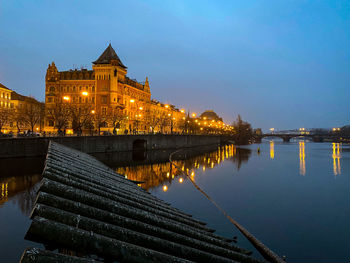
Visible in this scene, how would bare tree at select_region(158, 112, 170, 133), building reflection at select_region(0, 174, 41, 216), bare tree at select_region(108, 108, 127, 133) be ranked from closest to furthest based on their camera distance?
1. building reflection at select_region(0, 174, 41, 216)
2. bare tree at select_region(108, 108, 127, 133)
3. bare tree at select_region(158, 112, 170, 133)

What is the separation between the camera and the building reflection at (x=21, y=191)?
1886cm

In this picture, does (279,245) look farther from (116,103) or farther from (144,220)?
(116,103)

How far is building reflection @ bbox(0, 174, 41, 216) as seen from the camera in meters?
18.9

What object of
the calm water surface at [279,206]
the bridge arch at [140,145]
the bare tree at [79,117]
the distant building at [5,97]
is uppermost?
the distant building at [5,97]

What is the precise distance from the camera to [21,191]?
22.5 meters

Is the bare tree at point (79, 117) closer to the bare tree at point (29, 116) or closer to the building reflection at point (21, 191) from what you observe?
the bare tree at point (29, 116)

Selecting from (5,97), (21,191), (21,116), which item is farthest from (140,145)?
(5,97)

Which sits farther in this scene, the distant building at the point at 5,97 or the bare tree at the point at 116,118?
the distant building at the point at 5,97

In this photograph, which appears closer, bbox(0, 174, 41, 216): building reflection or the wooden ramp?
the wooden ramp

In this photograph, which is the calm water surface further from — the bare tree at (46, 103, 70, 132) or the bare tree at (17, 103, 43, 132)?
the bare tree at (17, 103, 43, 132)

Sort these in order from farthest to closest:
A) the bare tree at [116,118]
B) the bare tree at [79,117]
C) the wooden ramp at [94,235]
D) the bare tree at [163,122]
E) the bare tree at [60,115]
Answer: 1. the bare tree at [163,122]
2. the bare tree at [116,118]
3. the bare tree at [79,117]
4. the bare tree at [60,115]
5. the wooden ramp at [94,235]

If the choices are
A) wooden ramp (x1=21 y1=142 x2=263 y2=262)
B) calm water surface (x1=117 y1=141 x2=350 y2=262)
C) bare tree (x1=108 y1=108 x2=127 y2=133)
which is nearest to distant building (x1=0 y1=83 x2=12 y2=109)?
bare tree (x1=108 y1=108 x2=127 y2=133)

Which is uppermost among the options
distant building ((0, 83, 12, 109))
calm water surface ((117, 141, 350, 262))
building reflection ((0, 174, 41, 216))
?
distant building ((0, 83, 12, 109))

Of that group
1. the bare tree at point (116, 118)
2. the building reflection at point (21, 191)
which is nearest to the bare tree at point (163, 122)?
the bare tree at point (116, 118)
